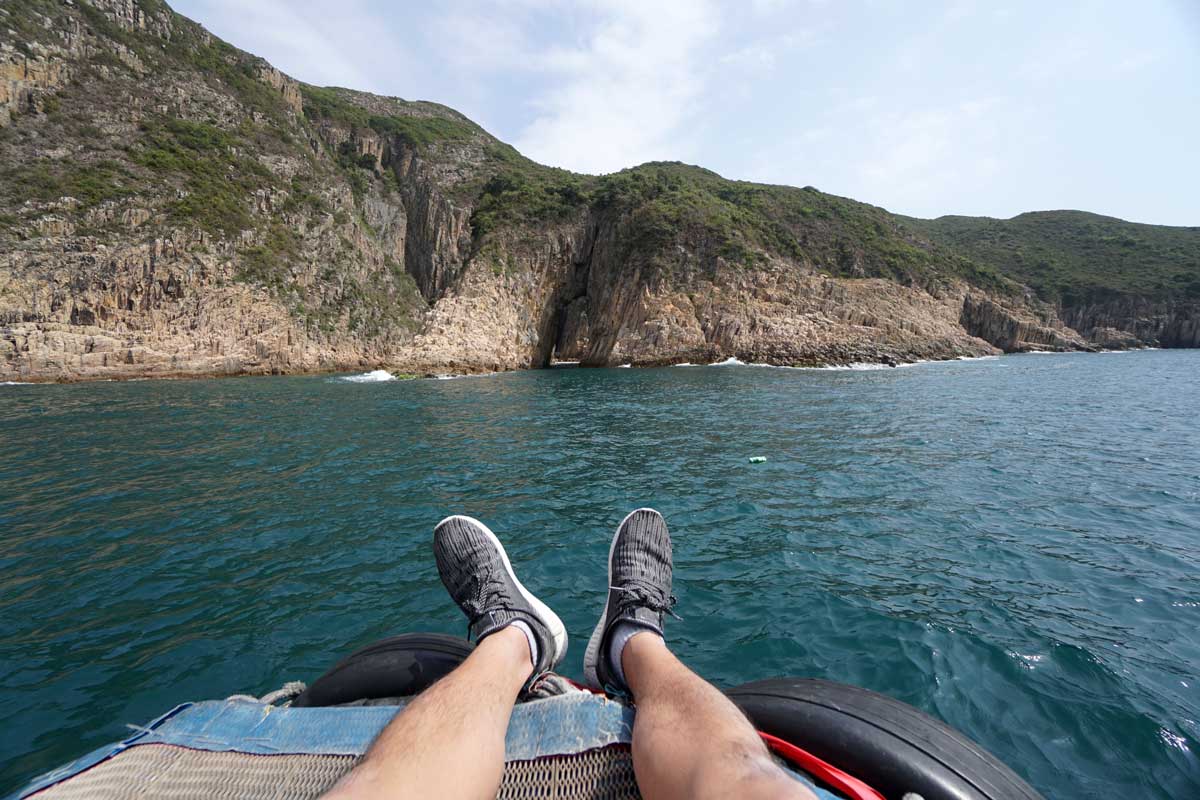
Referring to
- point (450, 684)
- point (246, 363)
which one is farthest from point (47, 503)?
point (246, 363)

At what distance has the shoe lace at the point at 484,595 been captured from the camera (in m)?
A: 2.73

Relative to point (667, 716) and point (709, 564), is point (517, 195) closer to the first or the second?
point (709, 564)

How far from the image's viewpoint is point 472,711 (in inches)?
70.8

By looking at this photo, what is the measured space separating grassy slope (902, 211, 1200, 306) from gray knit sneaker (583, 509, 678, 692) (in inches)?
3421

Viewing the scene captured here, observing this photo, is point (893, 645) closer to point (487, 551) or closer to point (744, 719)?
point (744, 719)

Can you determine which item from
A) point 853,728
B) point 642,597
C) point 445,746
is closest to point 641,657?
point 642,597

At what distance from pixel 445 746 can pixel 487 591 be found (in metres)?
1.29

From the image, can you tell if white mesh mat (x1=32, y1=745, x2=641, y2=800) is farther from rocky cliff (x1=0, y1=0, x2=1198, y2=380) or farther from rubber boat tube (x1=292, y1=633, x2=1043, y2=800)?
rocky cliff (x1=0, y1=0, x2=1198, y2=380)

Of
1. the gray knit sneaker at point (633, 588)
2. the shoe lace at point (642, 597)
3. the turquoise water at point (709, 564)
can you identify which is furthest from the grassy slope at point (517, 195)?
the shoe lace at point (642, 597)

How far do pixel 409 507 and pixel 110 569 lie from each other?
2.79m

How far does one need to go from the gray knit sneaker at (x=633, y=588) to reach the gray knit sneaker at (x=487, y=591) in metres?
0.25

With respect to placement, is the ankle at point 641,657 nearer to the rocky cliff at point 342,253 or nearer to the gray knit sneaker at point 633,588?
the gray knit sneaker at point 633,588

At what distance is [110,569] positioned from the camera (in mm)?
4676

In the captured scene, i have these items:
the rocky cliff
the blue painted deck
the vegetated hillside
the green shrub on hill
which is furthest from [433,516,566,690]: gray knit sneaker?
the vegetated hillside
